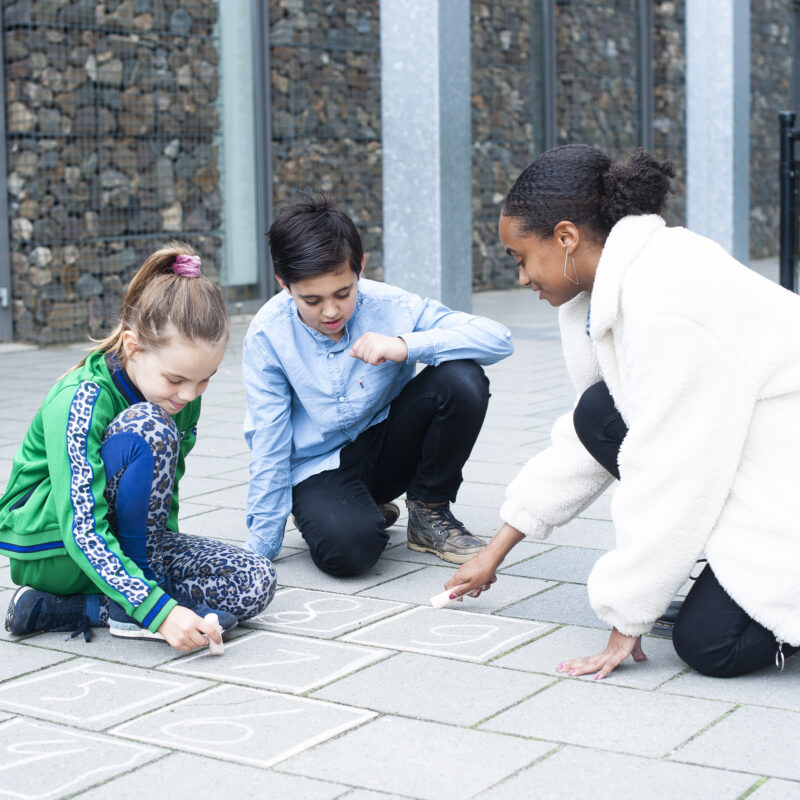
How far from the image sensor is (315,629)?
9.89ft

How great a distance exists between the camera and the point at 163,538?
10.5 ft

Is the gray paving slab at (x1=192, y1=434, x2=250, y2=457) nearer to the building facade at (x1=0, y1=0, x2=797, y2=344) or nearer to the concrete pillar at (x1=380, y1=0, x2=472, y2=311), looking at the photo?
the building facade at (x1=0, y1=0, x2=797, y2=344)

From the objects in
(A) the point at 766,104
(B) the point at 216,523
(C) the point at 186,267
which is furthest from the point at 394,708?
(A) the point at 766,104

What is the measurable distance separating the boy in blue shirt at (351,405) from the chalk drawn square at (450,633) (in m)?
0.38

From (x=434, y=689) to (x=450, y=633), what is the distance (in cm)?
37

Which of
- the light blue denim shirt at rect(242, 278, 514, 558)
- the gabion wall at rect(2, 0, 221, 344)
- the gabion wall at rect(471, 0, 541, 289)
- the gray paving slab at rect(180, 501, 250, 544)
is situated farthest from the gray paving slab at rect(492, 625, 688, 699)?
the gabion wall at rect(471, 0, 541, 289)

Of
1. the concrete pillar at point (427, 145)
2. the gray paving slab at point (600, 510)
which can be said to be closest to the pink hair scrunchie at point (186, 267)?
the gray paving slab at point (600, 510)

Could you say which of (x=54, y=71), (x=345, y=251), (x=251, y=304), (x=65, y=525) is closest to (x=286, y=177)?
(x=251, y=304)

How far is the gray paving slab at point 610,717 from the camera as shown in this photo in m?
2.34

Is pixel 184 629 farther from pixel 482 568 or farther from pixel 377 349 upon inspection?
pixel 377 349

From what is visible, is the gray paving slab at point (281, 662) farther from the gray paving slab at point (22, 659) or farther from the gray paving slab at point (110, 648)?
the gray paving slab at point (22, 659)

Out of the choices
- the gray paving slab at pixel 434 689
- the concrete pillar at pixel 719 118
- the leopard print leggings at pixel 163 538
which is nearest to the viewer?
the gray paving slab at pixel 434 689

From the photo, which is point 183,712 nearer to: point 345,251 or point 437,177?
point 345,251

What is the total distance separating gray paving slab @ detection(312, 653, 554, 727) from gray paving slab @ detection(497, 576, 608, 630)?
0.38 metres
